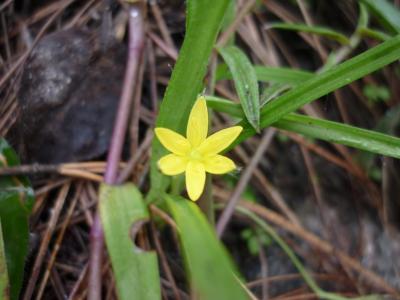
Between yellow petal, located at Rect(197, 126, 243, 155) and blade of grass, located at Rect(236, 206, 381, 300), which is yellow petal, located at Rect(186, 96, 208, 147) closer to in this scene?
yellow petal, located at Rect(197, 126, 243, 155)

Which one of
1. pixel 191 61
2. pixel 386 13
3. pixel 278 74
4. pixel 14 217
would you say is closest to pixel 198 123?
pixel 191 61

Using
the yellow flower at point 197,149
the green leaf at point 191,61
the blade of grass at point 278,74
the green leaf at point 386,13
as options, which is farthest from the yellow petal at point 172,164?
the green leaf at point 386,13

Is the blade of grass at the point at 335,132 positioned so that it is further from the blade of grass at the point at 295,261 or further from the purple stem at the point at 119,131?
the blade of grass at the point at 295,261

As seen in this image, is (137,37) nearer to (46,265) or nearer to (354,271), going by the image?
(46,265)

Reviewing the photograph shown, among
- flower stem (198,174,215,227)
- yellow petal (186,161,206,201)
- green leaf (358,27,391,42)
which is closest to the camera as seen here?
yellow petal (186,161,206,201)

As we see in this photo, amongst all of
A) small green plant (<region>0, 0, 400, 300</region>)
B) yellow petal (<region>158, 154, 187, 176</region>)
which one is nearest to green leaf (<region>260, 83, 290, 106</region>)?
small green plant (<region>0, 0, 400, 300</region>)

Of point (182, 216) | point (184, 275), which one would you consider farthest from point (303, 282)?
point (182, 216)

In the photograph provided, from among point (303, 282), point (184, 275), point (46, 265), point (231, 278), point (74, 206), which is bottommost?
point (303, 282)
